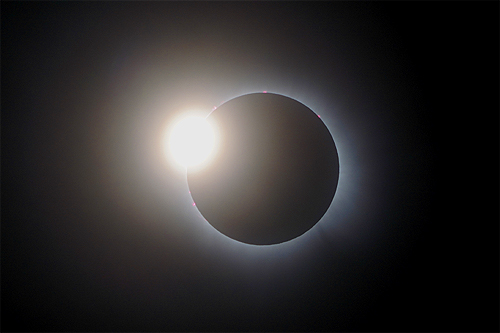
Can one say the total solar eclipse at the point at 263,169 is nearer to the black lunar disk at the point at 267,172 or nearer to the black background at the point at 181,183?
the black lunar disk at the point at 267,172

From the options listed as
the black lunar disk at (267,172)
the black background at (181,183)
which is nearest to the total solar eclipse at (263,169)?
the black lunar disk at (267,172)

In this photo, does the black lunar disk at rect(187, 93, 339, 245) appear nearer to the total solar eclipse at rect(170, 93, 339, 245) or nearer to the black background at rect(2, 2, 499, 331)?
the total solar eclipse at rect(170, 93, 339, 245)

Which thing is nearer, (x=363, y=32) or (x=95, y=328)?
(x=363, y=32)

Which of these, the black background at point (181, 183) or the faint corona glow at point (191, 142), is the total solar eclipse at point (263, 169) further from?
the black background at point (181, 183)

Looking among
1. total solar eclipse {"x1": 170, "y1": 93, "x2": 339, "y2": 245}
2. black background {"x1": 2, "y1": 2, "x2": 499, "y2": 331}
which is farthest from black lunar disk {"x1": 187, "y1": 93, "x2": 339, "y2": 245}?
black background {"x1": 2, "y1": 2, "x2": 499, "y2": 331}

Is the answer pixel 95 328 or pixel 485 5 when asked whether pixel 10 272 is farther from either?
pixel 485 5

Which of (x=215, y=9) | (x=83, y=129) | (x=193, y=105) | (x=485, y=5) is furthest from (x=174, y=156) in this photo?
(x=485, y=5)
